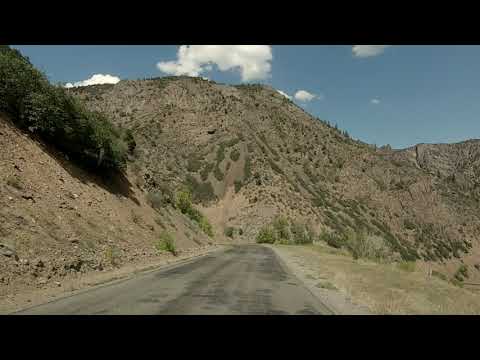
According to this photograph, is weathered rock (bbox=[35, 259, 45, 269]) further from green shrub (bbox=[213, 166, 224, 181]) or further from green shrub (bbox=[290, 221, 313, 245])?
green shrub (bbox=[213, 166, 224, 181])

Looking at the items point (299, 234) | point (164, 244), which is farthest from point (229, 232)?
point (164, 244)

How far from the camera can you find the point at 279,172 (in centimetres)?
9750

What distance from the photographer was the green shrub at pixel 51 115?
77.7 ft

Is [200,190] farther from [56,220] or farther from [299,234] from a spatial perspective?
[56,220]

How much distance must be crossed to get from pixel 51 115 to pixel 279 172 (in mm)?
74952

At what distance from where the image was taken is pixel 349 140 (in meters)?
133

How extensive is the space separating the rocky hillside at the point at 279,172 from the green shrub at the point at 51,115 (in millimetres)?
46169

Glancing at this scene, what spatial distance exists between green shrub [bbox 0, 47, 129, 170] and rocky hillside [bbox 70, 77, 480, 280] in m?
46.2

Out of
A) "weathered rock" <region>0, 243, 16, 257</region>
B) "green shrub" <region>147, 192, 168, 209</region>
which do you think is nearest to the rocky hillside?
"green shrub" <region>147, 192, 168, 209</region>

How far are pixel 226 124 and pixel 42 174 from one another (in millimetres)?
89013

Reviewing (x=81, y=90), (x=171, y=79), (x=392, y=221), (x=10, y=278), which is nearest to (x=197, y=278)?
(x=10, y=278)

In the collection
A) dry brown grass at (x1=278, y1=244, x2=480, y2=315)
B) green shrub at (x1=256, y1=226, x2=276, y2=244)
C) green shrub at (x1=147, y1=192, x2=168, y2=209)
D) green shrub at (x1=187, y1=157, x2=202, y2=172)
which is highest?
green shrub at (x1=187, y1=157, x2=202, y2=172)

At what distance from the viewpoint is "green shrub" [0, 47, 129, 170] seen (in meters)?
23.7
